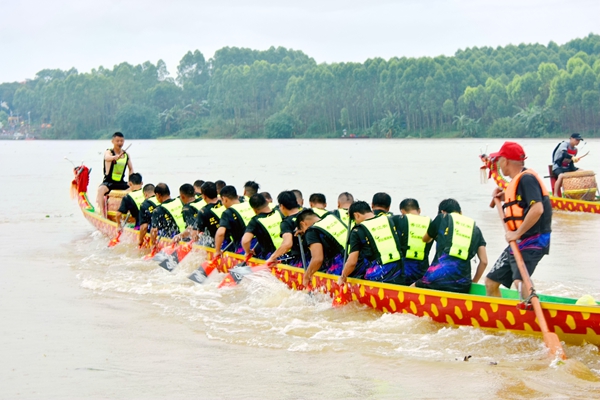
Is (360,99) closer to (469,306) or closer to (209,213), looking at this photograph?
(209,213)

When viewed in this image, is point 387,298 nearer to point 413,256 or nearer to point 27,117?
point 413,256

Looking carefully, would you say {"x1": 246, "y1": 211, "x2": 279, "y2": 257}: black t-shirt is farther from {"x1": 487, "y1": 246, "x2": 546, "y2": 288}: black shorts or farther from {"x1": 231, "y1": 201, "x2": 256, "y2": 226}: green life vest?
{"x1": 487, "y1": 246, "x2": 546, "y2": 288}: black shorts

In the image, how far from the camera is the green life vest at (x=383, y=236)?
24.0 ft

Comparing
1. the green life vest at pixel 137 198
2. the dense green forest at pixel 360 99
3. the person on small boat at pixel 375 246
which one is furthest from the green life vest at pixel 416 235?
the dense green forest at pixel 360 99

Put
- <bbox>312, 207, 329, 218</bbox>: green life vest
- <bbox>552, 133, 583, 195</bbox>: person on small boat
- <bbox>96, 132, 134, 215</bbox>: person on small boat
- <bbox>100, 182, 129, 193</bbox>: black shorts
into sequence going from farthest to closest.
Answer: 1. <bbox>552, 133, 583, 195</bbox>: person on small boat
2. <bbox>100, 182, 129, 193</bbox>: black shorts
3. <bbox>96, 132, 134, 215</bbox>: person on small boat
4. <bbox>312, 207, 329, 218</bbox>: green life vest

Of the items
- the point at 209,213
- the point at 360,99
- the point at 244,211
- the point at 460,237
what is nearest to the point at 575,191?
the point at 209,213

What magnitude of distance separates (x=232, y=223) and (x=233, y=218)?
0.20 ft

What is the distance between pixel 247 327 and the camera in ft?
25.1

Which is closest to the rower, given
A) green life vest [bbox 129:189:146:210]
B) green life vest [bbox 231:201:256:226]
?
green life vest [bbox 129:189:146:210]

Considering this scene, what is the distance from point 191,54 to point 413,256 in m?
139

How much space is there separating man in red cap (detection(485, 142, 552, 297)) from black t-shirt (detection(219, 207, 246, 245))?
3662 millimetres

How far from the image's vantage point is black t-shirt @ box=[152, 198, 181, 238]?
11.0 metres

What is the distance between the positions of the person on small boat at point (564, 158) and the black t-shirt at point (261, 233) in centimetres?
860

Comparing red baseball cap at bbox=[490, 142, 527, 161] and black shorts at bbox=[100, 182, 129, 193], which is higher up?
red baseball cap at bbox=[490, 142, 527, 161]
